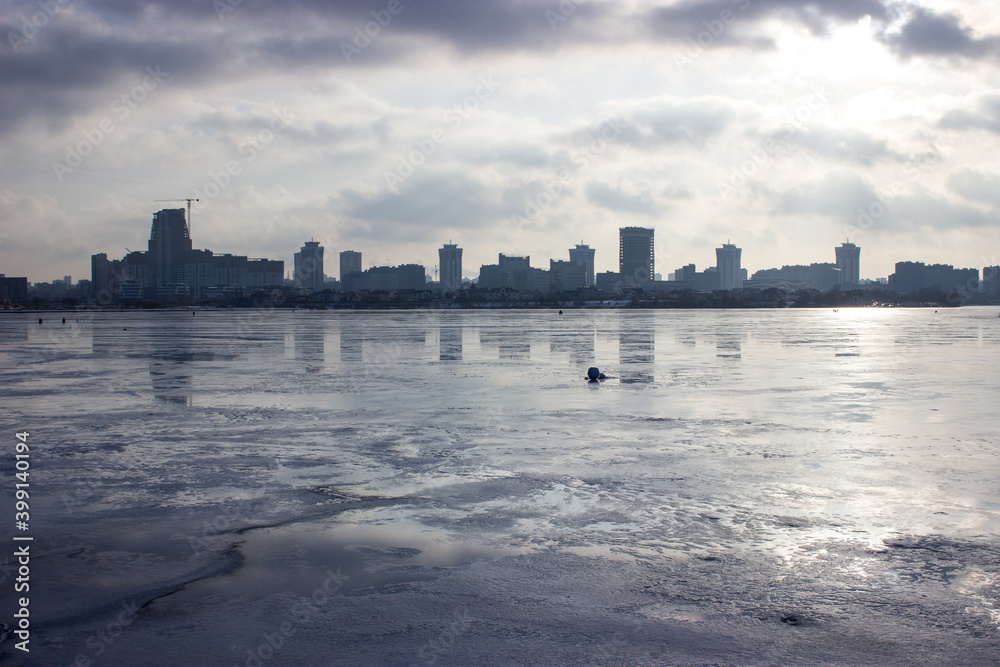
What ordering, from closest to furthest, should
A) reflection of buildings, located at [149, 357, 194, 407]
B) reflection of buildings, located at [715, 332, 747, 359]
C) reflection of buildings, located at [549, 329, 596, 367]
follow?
reflection of buildings, located at [149, 357, 194, 407] < reflection of buildings, located at [549, 329, 596, 367] < reflection of buildings, located at [715, 332, 747, 359]

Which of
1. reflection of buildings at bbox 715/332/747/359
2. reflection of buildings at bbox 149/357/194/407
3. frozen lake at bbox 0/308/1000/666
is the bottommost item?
frozen lake at bbox 0/308/1000/666

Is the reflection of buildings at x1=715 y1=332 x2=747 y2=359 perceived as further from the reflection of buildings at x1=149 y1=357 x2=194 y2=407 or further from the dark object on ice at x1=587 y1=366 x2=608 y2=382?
the reflection of buildings at x1=149 y1=357 x2=194 y2=407

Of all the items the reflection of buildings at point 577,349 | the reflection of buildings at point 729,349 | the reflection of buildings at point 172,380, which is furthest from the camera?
the reflection of buildings at point 729,349

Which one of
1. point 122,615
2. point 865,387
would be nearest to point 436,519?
point 122,615

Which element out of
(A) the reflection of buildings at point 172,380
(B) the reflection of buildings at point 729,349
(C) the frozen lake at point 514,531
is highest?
(B) the reflection of buildings at point 729,349

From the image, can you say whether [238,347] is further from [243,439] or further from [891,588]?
[891,588]

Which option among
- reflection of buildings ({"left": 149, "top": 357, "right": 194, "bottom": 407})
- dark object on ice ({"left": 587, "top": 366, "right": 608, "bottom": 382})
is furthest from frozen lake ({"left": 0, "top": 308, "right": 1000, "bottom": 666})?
dark object on ice ({"left": 587, "top": 366, "right": 608, "bottom": 382})

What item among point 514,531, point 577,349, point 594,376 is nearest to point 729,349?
point 577,349

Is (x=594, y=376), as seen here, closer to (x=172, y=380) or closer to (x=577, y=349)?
(x=172, y=380)

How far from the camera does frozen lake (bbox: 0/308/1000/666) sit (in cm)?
520

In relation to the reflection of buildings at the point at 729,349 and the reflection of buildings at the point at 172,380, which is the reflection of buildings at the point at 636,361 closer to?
the reflection of buildings at the point at 729,349

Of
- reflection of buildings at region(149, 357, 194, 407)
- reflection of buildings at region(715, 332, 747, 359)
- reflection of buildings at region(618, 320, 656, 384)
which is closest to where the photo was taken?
reflection of buildings at region(149, 357, 194, 407)

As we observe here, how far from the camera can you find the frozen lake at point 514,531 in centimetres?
520

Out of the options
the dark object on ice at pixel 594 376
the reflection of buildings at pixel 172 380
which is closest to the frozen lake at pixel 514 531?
the reflection of buildings at pixel 172 380
